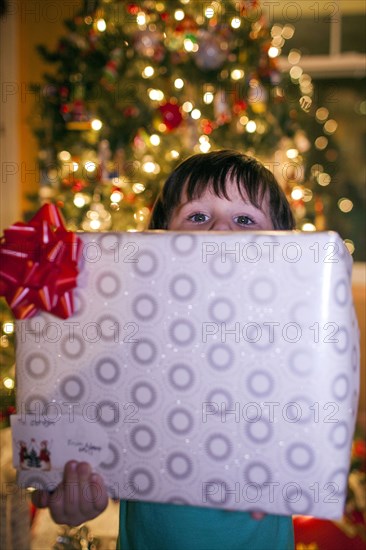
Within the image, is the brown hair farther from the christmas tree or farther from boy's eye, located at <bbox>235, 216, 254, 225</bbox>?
the christmas tree

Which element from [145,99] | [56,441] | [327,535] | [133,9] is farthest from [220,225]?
[327,535]

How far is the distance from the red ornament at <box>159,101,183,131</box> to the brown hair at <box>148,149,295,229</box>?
2.59ft

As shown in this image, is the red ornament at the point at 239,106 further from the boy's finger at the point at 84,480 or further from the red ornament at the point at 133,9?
the boy's finger at the point at 84,480

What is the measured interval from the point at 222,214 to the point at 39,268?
303 mm

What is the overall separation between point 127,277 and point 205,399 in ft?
0.58

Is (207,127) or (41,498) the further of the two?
(207,127)

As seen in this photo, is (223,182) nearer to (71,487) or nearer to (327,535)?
(71,487)

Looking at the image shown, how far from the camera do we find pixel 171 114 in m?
1.69

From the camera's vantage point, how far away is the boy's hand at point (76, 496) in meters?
0.69

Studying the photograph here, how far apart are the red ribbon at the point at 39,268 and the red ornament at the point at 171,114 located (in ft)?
3.55

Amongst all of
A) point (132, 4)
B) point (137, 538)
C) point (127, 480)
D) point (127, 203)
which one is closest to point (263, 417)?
point (127, 480)

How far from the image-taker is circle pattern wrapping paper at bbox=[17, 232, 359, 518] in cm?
62

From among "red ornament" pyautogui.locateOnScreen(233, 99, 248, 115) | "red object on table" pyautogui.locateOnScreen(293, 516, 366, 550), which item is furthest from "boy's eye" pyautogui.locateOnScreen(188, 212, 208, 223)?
"red object on table" pyautogui.locateOnScreen(293, 516, 366, 550)

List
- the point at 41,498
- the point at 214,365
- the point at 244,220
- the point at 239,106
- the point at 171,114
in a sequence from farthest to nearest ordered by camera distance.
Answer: the point at 239,106
the point at 171,114
the point at 244,220
the point at 41,498
the point at 214,365
